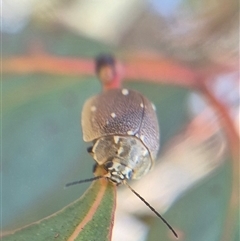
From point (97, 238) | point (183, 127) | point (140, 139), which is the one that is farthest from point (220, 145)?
point (97, 238)

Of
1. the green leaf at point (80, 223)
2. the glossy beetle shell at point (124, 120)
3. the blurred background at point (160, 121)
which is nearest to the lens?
the green leaf at point (80, 223)

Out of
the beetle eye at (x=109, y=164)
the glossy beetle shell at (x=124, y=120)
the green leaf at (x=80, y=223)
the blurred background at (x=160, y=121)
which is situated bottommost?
the green leaf at (x=80, y=223)

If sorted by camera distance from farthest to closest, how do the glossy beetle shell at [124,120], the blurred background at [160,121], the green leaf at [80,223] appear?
the blurred background at [160,121]
the glossy beetle shell at [124,120]
the green leaf at [80,223]

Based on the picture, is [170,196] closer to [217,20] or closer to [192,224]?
[192,224]

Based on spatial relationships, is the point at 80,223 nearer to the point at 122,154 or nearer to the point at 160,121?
the point at 122,154

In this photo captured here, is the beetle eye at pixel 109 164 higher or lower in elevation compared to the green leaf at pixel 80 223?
higher

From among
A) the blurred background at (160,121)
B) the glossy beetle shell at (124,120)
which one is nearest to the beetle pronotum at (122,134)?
the glossy beetle shell at (124,120)

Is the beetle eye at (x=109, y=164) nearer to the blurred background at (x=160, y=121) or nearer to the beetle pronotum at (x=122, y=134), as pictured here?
the beetle pronotum at (x=122, y=134)

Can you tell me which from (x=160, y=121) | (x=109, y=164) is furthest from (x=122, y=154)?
(x=160, y=121)

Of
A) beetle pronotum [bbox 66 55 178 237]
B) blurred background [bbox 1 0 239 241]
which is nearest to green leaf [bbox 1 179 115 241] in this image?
beetle pronotum [bbox 66 55 178 237]
